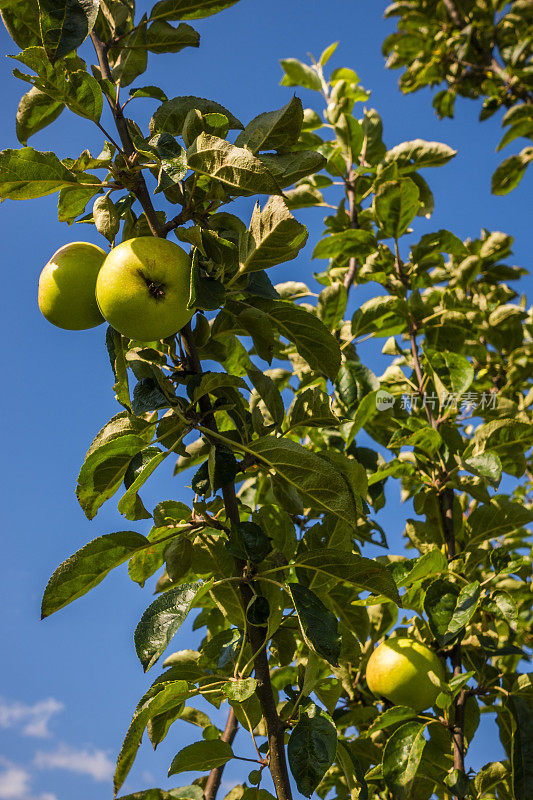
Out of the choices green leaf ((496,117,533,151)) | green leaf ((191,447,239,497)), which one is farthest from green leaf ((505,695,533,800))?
green leaf ((496,117,533,151))

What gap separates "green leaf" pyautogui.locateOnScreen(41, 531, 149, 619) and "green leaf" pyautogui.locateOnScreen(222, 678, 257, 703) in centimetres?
28

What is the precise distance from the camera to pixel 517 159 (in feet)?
13.3

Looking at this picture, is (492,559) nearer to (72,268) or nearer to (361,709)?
(361,709)

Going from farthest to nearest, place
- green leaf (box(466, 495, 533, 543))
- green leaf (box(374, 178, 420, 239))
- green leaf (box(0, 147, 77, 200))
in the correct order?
green leaf (box(374, 178, 420, 239))
green leaf (box(466, 495, 533, 543))
green leaf (box(0, 147, 77, 200))

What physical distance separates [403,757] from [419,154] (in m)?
1.86

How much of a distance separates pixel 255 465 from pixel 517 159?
3.59m

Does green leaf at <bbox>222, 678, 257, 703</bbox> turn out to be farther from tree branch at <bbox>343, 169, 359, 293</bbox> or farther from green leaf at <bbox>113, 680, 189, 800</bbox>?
tree branch at <bbox>343, 169, 359, 293</bbox>

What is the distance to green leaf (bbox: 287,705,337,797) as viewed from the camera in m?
1.03

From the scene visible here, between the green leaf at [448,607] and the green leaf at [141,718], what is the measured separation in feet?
2.18

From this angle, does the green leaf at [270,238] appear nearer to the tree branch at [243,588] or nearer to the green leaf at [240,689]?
the tree branch at [243,588]

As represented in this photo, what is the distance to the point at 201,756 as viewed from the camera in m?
1.22

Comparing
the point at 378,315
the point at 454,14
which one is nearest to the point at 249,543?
the point at 378,315

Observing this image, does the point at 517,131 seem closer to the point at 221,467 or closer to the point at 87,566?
the point at 221,467

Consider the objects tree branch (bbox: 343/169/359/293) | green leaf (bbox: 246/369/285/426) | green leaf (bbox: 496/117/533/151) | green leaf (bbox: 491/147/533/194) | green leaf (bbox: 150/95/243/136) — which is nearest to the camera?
green leaf (bbox: 150/95/243/136)
